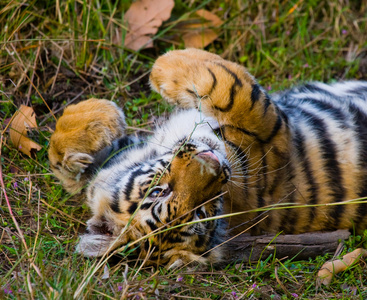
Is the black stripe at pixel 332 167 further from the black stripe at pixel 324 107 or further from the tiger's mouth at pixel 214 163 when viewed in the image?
the tiger's mouth at pixel 214 163

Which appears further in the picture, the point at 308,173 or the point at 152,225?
the point at 308,173

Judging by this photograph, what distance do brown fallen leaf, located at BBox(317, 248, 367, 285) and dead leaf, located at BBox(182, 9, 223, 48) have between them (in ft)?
7.51

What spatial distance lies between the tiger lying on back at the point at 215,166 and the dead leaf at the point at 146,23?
1.14 meters

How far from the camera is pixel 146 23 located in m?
4.33

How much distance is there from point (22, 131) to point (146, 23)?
4.92ft

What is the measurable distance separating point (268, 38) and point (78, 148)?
243 cm

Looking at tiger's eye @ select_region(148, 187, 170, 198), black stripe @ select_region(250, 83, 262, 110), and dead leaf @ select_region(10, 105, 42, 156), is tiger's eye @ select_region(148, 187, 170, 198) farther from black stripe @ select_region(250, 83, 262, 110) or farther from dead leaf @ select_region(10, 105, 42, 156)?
dead leaf @ select_region(10, 105, 42, 156)

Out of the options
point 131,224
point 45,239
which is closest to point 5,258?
point 45,239

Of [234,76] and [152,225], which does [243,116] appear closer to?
[234,76]

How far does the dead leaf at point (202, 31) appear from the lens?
14.8ft

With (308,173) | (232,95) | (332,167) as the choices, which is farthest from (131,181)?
(332,167)

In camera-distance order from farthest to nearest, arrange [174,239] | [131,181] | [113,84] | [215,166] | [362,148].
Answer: [113,84]
[362,148]
[131,181]
[174,239]
[215,166]

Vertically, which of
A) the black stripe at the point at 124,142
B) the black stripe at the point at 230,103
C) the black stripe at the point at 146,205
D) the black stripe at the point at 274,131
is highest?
the black stripe at the point at 230,103

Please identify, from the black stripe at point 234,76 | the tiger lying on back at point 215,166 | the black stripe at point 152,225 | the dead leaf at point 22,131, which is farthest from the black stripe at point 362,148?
the dead leaf at point 22,131
